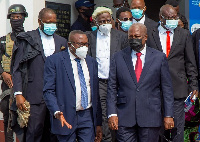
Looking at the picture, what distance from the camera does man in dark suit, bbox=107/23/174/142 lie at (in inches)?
259

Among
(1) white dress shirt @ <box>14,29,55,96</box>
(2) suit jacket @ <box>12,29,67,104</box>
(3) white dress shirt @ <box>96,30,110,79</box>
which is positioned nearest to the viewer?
(2) suit jacket @ <box>12,29,67,104</box>

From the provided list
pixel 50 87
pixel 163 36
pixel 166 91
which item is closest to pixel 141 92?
pixel 166 91

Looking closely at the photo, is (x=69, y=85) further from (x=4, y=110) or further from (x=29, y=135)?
(x=4, y=110)

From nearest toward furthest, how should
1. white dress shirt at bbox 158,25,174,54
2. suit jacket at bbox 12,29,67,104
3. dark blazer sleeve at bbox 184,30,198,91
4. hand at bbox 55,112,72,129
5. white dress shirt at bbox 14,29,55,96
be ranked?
hand at bbox 55,112,72,129
dark blazer sleeve at bbox 184,30,198,91
white dress shirt at bbox 158,25,174,54
suit jacket at bbox 12,29,67,104
white dress shirt at bbox 14,29,55,96

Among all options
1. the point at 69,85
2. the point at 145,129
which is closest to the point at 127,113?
the point at 145,129

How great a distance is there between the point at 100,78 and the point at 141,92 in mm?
1587

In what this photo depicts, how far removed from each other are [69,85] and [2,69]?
7.93 ft

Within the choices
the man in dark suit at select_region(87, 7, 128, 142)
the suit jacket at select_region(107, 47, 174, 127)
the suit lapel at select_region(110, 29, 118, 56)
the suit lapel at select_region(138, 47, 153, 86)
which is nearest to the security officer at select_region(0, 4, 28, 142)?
the man in dark suit at select_region(87, 7, 128, 142)

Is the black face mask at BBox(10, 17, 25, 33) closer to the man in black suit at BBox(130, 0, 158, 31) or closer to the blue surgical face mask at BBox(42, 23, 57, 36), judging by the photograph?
the blue surgical face mask at BBox(42, 23, 57, 36)

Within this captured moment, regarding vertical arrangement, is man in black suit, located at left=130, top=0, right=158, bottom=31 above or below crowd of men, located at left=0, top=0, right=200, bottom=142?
above

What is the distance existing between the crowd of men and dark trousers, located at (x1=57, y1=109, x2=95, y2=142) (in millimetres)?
13

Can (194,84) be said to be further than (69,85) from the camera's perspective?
Yes

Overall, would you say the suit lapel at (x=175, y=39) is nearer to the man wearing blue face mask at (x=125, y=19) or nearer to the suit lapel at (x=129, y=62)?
the suit lapel at (x=129, y=62)

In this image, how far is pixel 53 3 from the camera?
10258 mm
